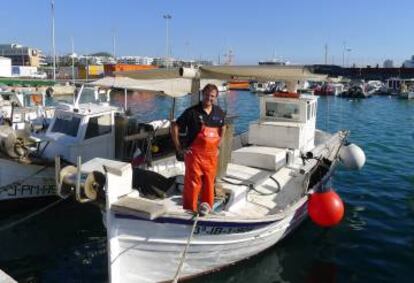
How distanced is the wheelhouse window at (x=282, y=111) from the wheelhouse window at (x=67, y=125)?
5.34 m

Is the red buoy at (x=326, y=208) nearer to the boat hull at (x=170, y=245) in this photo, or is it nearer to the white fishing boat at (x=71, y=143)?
the boat hull at (x=170, y=245)

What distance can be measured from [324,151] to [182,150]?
287 inches

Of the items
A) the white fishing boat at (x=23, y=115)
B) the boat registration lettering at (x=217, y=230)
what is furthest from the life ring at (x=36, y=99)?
the boat registration lettering at (x=217, y=230)

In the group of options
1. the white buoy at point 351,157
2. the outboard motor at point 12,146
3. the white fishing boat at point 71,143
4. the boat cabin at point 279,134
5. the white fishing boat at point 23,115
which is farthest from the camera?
the white fishing boat at point 23,115

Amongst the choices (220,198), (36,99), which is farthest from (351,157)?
(36,99)

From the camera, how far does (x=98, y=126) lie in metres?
12.4

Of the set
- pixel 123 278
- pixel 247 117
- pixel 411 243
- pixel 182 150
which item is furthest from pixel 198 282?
pixel 247 117

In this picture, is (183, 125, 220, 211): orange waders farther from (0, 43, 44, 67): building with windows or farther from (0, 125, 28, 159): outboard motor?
(0, 43, 44, 67): building with windows

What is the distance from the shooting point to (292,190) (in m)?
10.2

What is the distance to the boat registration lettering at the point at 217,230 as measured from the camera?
7458mm

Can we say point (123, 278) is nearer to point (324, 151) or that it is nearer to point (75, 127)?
point (75, 127)

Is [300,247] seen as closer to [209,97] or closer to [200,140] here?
[200,140]

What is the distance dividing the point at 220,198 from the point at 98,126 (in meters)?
5.48

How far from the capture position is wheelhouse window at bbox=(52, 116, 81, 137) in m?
12.3
